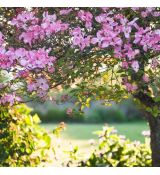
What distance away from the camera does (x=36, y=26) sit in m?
2.94

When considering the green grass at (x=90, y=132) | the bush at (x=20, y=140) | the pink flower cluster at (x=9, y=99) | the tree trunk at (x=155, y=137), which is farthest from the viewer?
the green grass at (x=90, y=132)

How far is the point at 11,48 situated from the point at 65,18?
0.36 meters

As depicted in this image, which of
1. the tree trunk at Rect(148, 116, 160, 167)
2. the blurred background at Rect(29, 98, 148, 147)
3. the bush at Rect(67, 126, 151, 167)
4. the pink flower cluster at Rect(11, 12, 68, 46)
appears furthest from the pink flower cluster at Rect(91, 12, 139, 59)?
the blurred background at Rect(29, 98, 148, 147)

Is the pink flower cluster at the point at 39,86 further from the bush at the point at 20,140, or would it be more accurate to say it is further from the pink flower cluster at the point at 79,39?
the bush at the point at 20,140

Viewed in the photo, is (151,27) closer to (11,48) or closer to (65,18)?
(65,18)

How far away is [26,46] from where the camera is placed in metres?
3.02

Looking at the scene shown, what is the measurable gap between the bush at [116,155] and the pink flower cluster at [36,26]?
7.07 feet

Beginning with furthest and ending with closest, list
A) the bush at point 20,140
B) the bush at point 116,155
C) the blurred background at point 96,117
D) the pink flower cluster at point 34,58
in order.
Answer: the blurred background at point 96,117, the bush at point 116,155, the bush at point 20,140, the pink flower cluster at point 34,58

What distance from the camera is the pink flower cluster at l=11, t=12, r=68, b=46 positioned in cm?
294

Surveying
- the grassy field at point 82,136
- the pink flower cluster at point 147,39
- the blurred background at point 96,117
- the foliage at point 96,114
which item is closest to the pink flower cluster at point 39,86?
the pink flower cluster at point 147,39

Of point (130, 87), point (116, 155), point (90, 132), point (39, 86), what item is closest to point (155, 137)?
point (116, 155)

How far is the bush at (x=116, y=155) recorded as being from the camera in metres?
4.96
